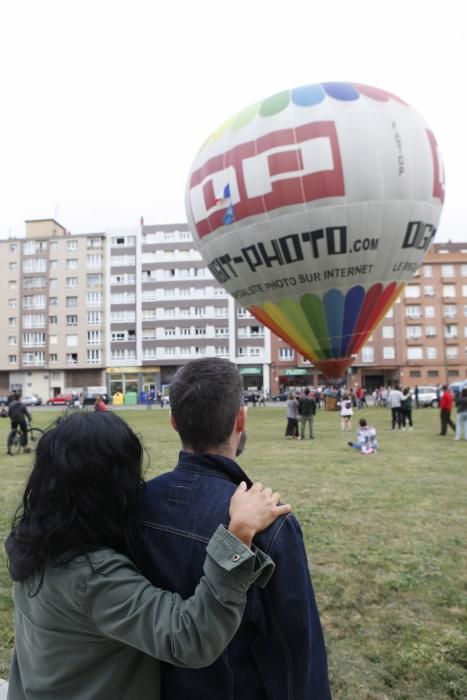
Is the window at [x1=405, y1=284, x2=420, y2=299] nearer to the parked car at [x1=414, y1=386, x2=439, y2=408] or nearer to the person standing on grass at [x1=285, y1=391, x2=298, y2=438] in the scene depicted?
the parked car at [x1=414, y1=386, x2=439, y2=408]

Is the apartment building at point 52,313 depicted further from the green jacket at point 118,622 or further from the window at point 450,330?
the green jacket at point 118,622

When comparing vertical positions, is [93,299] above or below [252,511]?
above

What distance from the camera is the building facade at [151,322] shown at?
63031mm

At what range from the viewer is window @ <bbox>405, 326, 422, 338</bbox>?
64.4 meters

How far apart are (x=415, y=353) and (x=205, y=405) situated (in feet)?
217

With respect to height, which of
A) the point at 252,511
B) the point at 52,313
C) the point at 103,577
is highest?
the point at 52,313

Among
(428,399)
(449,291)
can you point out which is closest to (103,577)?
(428,399)

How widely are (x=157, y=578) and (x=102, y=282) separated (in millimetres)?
68815

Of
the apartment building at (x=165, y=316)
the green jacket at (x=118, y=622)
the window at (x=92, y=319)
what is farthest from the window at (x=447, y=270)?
the green jacket at (x=118, y=622)

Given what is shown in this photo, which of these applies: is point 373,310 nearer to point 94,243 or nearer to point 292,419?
point 292,419

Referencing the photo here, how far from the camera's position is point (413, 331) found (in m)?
64.6

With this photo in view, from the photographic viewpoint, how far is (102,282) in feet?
221

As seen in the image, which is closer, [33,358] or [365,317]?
[365,317]

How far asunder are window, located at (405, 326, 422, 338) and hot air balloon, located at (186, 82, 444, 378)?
4793cm
